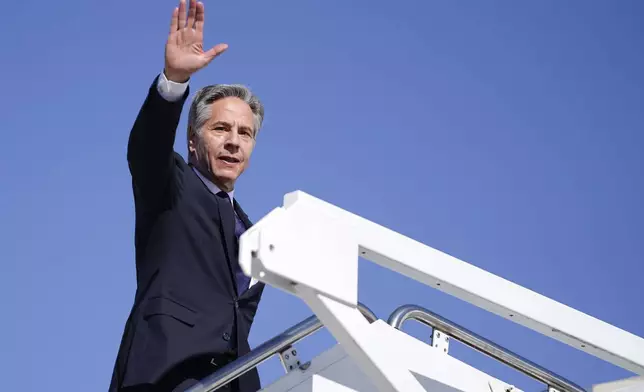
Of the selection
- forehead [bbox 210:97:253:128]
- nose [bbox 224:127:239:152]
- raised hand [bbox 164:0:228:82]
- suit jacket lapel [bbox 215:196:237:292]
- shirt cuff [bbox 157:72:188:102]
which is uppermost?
forehead [bbox 210:97:253:128]

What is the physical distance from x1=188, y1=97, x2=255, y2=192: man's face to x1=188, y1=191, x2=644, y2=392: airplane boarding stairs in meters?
1.33

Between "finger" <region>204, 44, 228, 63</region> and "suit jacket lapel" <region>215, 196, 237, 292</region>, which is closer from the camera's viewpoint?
"finger" <region>204, 44, 228, 63</region>

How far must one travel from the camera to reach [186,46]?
4.25m

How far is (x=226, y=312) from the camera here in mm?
4414

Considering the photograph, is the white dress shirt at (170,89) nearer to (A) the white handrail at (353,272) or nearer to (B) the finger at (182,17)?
(B) the finger at (182,17)

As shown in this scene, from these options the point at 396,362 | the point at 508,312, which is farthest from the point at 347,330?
the point at 508,312

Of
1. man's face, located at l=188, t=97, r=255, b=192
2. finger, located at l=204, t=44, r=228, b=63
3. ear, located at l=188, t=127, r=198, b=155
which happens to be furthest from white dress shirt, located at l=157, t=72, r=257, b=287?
ear, located at l=188, t=127, r=198, b=155

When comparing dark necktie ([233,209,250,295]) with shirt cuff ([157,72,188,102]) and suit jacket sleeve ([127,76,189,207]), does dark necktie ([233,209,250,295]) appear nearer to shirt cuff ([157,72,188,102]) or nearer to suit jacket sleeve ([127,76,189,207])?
suit jacket sleeve ([127,76,189,207])

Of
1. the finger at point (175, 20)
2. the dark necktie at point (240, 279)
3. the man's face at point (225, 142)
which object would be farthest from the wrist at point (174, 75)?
the man's face at point (225, 142)

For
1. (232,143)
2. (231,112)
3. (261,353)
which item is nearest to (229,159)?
(232,143)

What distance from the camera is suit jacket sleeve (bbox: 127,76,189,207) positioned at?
4223 millimetres

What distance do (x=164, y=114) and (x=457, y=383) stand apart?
60.7 inches

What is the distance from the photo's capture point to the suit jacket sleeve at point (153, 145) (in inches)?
166

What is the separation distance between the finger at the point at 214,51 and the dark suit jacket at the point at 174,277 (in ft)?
0.67
